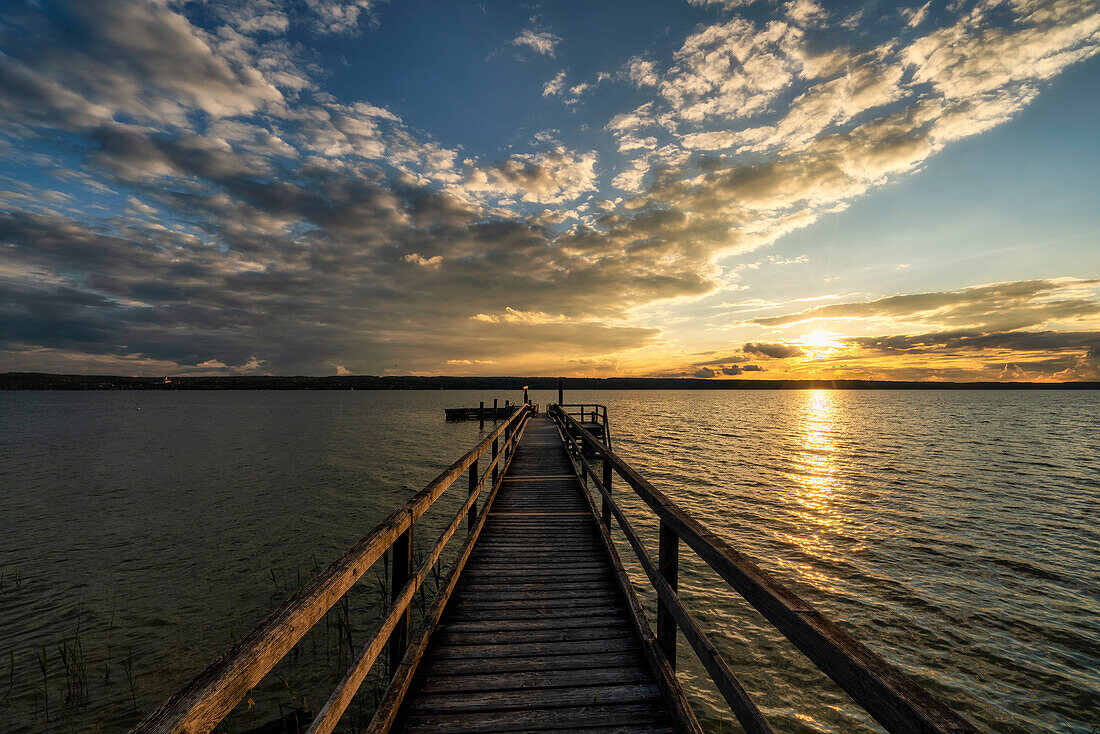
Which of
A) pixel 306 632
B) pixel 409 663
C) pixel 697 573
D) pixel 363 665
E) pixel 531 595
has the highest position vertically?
pixel 306 632

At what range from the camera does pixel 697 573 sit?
968 cm

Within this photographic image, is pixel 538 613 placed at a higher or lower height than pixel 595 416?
lower

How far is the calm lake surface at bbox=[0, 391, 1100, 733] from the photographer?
19.8 feet

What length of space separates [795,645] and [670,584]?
7.41 ft

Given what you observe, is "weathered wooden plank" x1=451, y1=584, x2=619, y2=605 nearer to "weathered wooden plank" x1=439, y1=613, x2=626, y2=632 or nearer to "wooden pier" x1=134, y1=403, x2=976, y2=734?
"wooden pier" x1=134, y1=403, x2=976, y2=734

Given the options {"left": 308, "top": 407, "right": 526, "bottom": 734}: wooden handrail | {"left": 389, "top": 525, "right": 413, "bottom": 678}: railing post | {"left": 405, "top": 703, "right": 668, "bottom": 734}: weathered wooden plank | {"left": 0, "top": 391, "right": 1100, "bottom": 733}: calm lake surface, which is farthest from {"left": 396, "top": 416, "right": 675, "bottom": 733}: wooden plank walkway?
{"left": 0, "top": 391, "right": 1100, "bottom": 733}: calm lake surface

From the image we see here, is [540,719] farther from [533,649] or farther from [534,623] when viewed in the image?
[534,623]

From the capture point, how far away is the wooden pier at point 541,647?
1.58m

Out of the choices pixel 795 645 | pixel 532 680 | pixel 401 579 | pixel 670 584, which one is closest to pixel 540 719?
pixel 532 680

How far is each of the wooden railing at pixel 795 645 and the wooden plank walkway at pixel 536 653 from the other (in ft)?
1.79

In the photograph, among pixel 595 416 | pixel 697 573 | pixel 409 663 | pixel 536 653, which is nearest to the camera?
pixel 409 663

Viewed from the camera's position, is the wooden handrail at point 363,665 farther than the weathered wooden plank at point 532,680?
No

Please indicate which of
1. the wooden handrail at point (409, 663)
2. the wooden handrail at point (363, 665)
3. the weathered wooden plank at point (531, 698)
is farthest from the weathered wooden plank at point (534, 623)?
the weathered wooden plank at point (531, 698)

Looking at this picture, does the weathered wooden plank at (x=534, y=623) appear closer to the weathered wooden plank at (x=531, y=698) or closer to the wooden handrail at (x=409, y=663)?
the wooden handrail at (x=409, y=663)
